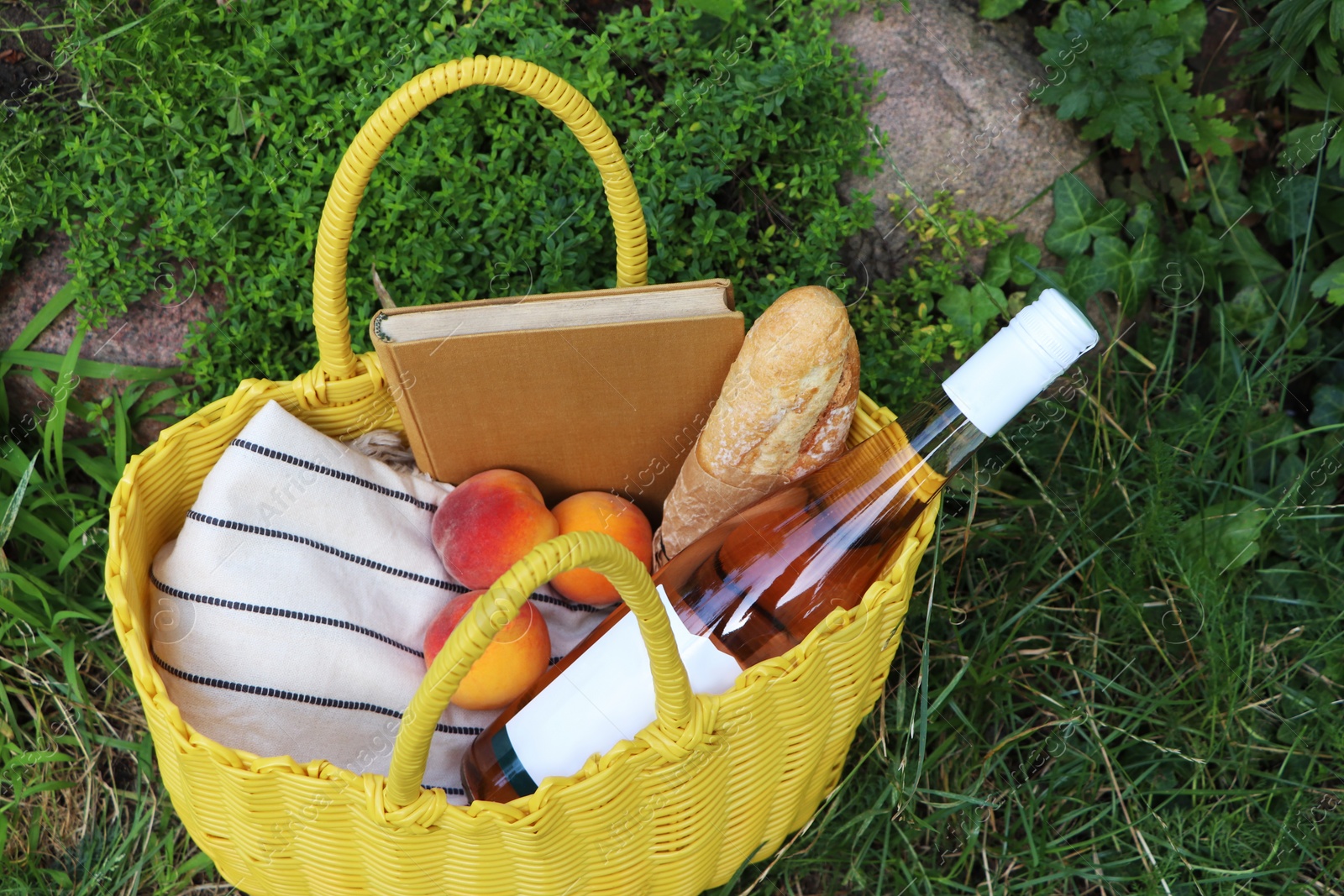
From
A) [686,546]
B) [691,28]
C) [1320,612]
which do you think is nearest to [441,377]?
[686,546]

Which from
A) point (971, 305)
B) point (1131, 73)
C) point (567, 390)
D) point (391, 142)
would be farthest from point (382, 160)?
point (1131, 73)

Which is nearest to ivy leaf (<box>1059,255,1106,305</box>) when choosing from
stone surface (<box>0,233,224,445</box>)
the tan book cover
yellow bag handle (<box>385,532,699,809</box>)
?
the tan book cover

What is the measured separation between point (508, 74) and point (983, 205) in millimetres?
1035

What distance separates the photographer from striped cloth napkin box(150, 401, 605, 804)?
1.11 meters

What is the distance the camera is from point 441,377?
4.07 ft

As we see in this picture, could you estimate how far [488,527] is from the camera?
49.4 inches

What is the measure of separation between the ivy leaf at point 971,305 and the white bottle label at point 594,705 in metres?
0.87

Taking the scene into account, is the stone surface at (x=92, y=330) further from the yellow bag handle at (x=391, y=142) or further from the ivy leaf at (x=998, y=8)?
the ivy leaf at (x=998, y=8)

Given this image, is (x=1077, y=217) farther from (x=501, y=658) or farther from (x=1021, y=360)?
(x=501, y=658)

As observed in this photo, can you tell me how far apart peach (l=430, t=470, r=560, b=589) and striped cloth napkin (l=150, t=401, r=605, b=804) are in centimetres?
6

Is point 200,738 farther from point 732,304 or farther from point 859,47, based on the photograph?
point 859,47

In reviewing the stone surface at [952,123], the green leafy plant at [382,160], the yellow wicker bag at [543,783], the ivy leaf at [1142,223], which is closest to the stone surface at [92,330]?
the green leafy plant at [382,160]

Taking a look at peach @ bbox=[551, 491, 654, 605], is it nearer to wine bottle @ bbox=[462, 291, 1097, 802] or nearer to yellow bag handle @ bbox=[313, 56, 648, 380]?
wine bottle @ bbox=[462, 291, 1097, 802]

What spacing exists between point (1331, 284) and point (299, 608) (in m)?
1.72
